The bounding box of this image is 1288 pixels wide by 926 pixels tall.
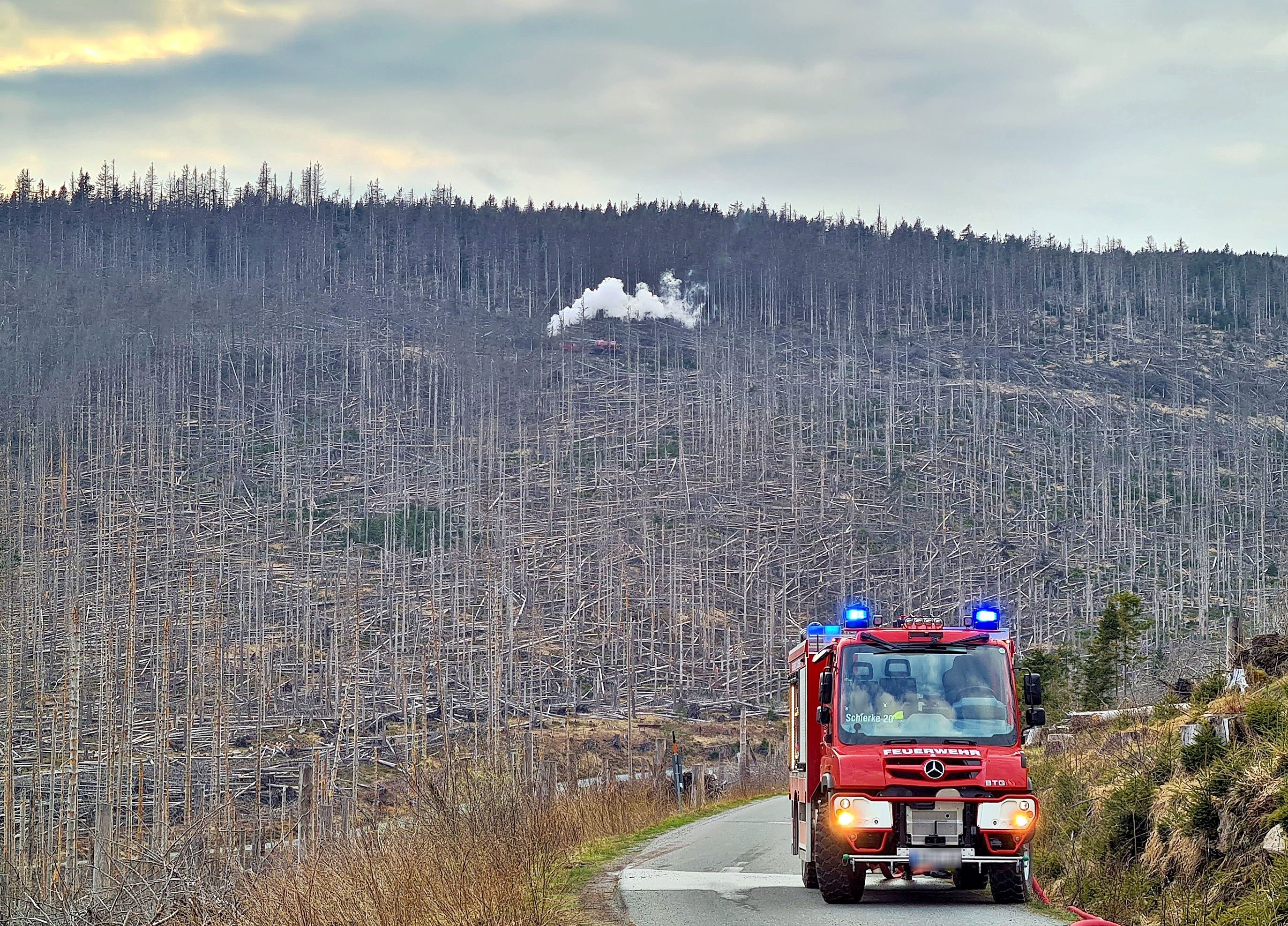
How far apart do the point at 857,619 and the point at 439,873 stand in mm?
4917

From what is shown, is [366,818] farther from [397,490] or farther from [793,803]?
[397,490]

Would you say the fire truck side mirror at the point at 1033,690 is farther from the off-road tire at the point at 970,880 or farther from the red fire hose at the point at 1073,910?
the red fire hose at the point at 1073,910

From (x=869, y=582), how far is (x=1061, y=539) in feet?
47.2

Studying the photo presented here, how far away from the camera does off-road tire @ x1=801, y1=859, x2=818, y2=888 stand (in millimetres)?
13898

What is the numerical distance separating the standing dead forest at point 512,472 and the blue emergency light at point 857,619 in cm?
867

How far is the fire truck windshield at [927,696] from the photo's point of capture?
12.6m

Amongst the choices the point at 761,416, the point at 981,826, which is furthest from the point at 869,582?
the point at 981,826

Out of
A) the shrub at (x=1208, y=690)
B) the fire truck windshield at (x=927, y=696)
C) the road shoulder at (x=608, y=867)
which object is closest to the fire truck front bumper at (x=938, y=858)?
the fire truck windshield at (x=927, y=696)

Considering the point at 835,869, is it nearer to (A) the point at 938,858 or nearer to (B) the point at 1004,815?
(A) the point at 938,858

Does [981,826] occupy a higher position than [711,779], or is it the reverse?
[981,826]

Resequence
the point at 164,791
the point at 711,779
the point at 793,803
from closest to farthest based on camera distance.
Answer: the point at 793,803
the point at 164,791
the point at 711,779

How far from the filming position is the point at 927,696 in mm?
12867

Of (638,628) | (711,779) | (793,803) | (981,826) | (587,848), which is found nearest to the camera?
(981,826)

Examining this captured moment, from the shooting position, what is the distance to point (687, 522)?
7731cm
